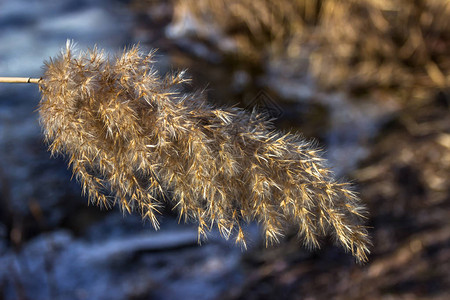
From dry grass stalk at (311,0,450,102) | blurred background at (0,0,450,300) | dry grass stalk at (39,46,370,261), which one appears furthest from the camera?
dry grass stalk at (311,0,450,102)

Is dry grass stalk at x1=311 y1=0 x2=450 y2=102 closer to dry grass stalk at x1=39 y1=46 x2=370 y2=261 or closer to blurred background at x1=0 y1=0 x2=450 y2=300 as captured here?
blurred background at x1=0 y1=0 x2=450 y2=300

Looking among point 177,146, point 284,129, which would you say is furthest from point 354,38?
point 177,146

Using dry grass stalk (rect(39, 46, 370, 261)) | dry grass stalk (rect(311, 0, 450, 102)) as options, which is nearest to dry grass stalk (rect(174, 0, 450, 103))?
dry grass stalk (rect(311, 0, 450, 102))

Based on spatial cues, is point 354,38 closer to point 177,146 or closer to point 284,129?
point 284,129

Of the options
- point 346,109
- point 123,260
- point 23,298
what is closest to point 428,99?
point 346,109

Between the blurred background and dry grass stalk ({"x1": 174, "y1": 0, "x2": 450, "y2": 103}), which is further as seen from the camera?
dry grass stalk ({"x1": 174, "y1": 0, "x2": 450, "y2": 103})

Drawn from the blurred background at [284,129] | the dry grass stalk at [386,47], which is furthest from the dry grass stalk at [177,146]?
the dry grass stalk at [386,47]
